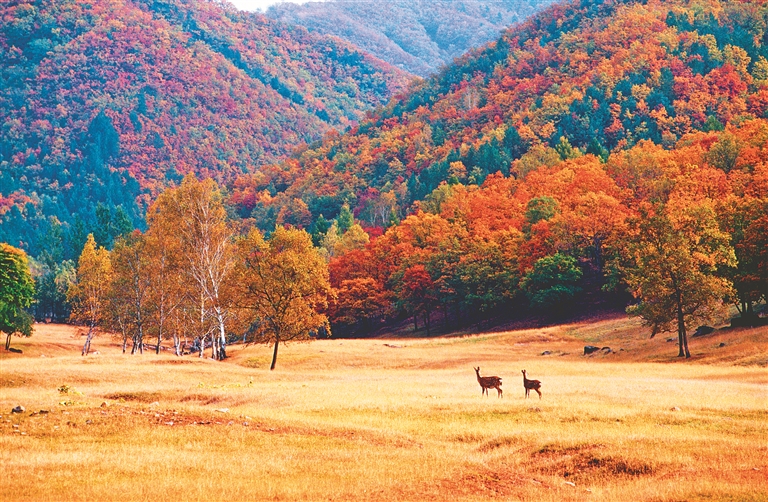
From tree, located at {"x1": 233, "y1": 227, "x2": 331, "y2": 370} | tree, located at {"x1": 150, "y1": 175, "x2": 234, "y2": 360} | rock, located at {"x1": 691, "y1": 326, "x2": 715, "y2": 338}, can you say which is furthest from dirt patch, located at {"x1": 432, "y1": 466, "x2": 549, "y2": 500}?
rock, located at {"x1": 691, "y1": 326, "x2": 715, "y2": 338}

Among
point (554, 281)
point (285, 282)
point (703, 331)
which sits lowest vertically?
point (703, 331)

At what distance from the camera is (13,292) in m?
99.8

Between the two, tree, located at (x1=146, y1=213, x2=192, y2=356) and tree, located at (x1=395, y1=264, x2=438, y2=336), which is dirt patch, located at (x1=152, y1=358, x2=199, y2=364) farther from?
tree, located at (x1=395, y1=264, x2=438, y2=336)

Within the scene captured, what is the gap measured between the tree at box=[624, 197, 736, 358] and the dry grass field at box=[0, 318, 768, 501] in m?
11.3

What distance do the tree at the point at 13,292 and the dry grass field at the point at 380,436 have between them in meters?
47.3

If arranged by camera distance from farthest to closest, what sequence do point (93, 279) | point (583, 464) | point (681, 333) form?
point (93, 279) → point (681, 333) → point (583, 464)

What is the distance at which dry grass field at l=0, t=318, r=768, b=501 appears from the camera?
22609mm

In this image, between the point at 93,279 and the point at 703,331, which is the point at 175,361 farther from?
the point at 703,331

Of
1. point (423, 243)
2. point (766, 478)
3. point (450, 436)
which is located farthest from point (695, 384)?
point (423, 243)

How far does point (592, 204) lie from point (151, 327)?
6465 centimetres

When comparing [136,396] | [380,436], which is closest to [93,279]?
[136,396]

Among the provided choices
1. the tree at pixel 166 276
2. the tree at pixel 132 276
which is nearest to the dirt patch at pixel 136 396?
the tree at pixel 166 276

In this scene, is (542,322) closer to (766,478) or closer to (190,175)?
(190,175)

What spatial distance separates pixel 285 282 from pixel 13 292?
49.1 metres
